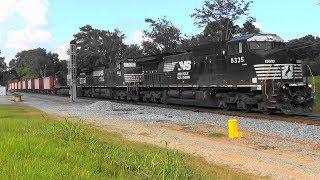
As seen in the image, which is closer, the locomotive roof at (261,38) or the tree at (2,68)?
the locomotive roof at (261,38)

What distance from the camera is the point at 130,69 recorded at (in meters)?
38.1

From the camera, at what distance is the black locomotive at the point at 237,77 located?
69.2 feet

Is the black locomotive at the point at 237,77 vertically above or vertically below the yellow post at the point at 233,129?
above

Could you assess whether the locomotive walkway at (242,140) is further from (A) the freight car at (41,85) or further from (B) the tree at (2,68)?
(B) the tree at (2,68)

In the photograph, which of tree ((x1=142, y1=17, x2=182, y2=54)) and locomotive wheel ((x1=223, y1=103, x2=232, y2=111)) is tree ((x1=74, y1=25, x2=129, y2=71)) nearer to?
tree ((x1=142, y1=17, x2=182, y2=54))

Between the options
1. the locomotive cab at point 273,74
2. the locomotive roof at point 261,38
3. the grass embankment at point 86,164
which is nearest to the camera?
the grass embankment at point 86,164

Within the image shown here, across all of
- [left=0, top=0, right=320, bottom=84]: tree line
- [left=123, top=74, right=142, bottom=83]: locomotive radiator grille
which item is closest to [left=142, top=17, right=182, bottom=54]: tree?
[left=0, top=0, right=320, bottom=84]: tree line

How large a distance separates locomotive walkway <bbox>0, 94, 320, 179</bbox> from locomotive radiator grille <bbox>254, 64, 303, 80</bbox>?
2268 mm

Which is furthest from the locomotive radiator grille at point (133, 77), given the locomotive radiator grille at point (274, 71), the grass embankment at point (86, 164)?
the grass embankment at point (86, 164)

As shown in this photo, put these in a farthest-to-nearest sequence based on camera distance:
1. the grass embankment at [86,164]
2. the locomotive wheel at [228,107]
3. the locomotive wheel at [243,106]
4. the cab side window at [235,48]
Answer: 1. the locomotive wheel at [228,107]
2. the locomotive wheel at [243,106]
3. the cab side window at [235,48]
4. the grass embankment at [86,164]

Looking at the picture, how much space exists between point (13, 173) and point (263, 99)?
1599 cm

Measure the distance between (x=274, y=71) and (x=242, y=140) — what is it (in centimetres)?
738

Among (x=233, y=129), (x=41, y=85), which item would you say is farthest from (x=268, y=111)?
(x=41, y=85)

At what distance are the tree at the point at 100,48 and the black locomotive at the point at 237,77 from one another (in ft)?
225
